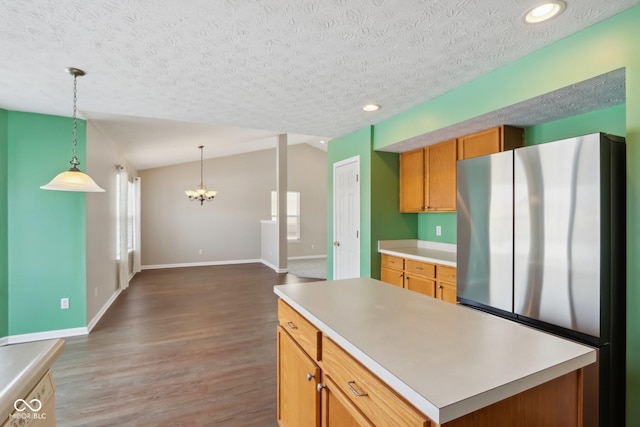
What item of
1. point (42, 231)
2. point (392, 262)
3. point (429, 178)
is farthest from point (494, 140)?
point (42, 231)

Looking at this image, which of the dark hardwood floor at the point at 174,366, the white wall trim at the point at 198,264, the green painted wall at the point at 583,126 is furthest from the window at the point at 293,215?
the green painted wall at the point at 583,126

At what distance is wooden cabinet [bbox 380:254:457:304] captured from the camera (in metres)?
2.79

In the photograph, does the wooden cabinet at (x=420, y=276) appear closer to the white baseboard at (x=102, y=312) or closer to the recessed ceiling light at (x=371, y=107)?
the recessed ceiling light at (x=371, y=107)

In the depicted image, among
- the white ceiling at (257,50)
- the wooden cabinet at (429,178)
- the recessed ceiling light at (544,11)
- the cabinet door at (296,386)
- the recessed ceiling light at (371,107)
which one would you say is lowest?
the cabinet door at (296,386)

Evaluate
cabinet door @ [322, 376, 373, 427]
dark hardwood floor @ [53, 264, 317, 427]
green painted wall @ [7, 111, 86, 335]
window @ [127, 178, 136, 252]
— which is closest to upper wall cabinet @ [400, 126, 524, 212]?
dark hardwood floor @ [53, 264, 317, 427]

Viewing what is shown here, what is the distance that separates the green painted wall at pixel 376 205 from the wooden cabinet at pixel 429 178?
5.8 inches

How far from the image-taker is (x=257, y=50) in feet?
6.48

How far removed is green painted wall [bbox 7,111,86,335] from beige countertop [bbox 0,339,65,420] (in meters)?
3.00

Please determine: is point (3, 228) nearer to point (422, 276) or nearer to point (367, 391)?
point (367, 391)

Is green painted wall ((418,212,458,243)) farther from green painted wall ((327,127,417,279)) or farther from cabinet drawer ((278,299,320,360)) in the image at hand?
cabinet drawer ((278,299,320,360))

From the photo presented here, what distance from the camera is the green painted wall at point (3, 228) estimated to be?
10.3ft

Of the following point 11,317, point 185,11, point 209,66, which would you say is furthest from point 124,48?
point 11,317

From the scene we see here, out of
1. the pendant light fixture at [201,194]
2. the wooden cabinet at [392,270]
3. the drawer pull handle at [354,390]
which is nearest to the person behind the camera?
the drawer pull handle at [354,390]

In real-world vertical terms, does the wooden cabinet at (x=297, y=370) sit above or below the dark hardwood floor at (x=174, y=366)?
above
